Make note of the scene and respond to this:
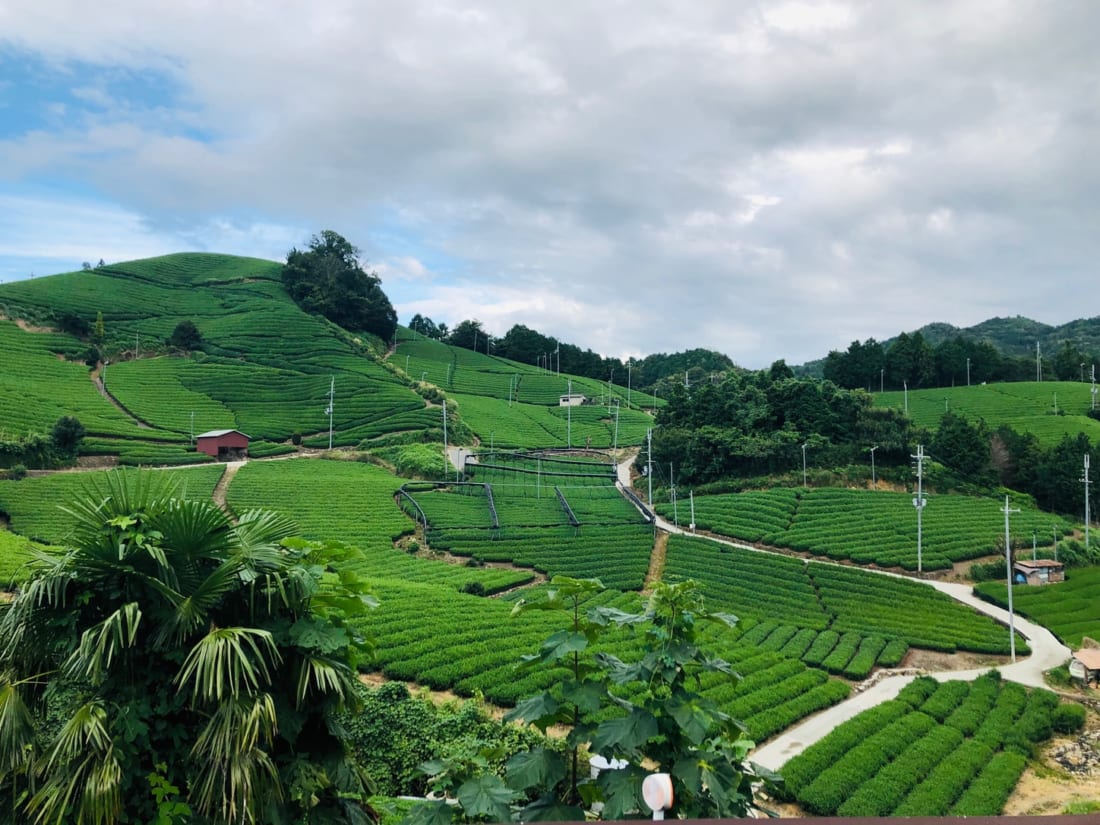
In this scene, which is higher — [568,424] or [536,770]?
[568,424]

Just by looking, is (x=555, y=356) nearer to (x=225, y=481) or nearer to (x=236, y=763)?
(x=225, y=481)

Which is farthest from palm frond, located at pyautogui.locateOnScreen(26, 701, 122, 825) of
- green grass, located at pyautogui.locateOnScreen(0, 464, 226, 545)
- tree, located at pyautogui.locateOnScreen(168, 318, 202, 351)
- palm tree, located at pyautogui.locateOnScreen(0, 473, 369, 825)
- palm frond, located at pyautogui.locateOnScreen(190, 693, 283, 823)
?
tree, located at pyautogui.locateOnScreen(168, 318, 202, 351)

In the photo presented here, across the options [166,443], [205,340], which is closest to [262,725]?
[166,443]

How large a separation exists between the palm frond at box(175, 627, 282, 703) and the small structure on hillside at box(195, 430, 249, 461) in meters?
50.8

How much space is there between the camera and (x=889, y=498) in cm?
4747

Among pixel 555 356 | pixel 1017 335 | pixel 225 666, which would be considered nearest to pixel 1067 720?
pixel 225 666

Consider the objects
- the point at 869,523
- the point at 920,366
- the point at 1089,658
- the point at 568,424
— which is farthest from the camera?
the point at 920,366

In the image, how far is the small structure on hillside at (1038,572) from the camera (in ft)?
117

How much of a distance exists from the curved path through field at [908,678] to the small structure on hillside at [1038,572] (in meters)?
2.80

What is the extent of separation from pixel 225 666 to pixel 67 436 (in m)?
48.7

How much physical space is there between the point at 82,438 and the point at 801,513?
151 feet

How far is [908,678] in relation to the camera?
2427 centimetres

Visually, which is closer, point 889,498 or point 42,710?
point 42,710

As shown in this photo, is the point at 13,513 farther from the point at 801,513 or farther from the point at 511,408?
the point at 511,408
